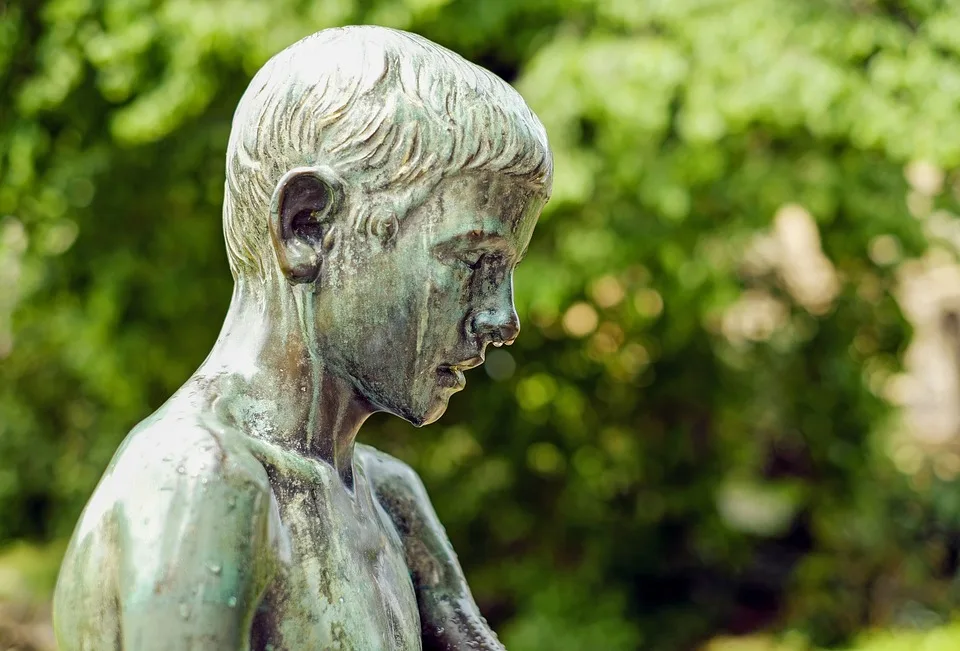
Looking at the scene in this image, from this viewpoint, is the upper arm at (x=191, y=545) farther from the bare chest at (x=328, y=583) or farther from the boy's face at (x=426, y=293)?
the boy's face at (x=426, y=293)

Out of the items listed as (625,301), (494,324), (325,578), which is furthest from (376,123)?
(625,301)

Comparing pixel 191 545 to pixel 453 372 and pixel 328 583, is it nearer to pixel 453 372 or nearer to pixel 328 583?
pixel 328 583

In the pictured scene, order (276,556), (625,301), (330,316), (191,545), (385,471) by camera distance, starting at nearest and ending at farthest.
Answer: (191,545) → (276,556) → (330,316) → (385,471) → (625,301)

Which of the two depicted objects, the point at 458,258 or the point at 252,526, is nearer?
the point at 252,526

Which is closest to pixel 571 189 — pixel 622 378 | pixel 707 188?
pixel 707 188

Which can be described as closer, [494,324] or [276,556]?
[276,556]

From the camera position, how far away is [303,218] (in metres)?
1.66

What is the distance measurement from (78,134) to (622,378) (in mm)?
4112

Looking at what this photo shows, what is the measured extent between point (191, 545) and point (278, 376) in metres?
0.31

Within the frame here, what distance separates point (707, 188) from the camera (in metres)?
6.20

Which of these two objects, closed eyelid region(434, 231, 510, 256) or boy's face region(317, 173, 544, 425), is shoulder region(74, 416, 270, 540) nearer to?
boy's face region(317, 173, 544, 425)

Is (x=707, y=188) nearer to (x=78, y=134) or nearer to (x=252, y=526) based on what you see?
(x=78, y=134)

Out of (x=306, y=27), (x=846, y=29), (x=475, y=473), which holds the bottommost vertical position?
(x=475, y=473)

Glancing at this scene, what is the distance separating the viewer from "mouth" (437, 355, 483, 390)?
5.78 feet
